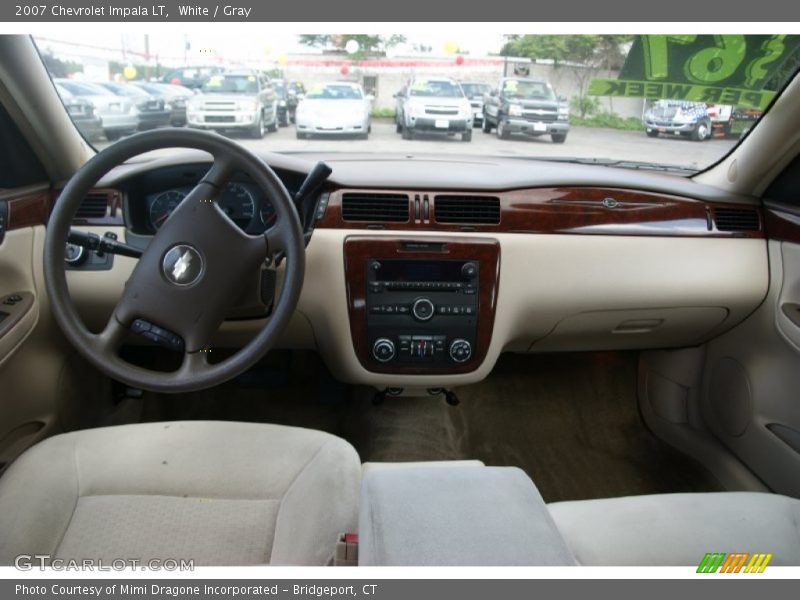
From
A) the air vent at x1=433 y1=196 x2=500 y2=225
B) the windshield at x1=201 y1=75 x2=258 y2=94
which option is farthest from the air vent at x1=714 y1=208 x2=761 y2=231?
the windshield at x1=201 y1=75 x2=258 y2=94

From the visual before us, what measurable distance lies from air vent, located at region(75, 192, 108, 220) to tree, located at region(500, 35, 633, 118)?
4.52 feet

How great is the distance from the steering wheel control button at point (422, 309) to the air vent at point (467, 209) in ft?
0.92

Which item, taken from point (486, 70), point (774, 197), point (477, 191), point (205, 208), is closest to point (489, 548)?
point (205, 208)

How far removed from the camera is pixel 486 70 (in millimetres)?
2016

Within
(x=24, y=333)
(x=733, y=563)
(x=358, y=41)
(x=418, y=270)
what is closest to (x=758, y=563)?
(x=733, y=563)

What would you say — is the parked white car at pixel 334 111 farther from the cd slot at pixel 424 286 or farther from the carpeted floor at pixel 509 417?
the carpeted floor at pixel 509 417

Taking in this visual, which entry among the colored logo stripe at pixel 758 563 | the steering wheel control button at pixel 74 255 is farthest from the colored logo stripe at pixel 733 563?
the steering wheel control button at pixel 74 255

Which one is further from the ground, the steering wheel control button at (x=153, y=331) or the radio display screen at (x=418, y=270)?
the radio display screen at (x=418, y=270)

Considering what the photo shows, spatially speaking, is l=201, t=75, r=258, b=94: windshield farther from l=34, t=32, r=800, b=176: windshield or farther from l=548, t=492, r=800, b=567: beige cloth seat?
l=548, t=492, r=800, b=567: beige cloth seat

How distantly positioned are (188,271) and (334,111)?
87 cm

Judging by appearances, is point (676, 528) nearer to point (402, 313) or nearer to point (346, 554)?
point (346, 554)

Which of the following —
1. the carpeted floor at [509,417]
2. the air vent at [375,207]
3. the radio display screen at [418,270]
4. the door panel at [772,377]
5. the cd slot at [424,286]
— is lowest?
the carpeted floor at [509,417]

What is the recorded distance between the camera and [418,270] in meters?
2.12

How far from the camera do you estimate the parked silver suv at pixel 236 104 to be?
201cm
